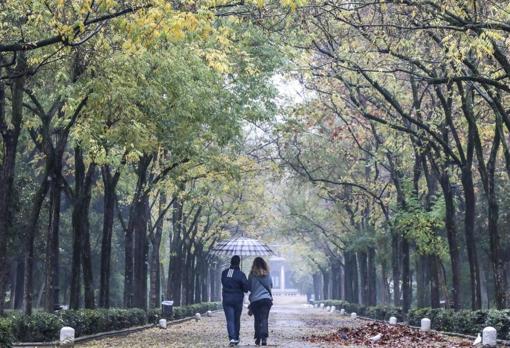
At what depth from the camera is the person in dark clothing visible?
634 inches

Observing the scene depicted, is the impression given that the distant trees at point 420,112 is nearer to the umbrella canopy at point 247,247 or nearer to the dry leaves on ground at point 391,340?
the dry leaves on ground at point 391,340

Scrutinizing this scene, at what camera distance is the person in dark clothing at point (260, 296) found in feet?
52.9

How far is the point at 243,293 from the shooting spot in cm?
1602

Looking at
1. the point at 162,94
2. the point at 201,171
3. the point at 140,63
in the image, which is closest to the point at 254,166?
the point at 201,171

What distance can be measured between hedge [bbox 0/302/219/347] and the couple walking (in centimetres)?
385

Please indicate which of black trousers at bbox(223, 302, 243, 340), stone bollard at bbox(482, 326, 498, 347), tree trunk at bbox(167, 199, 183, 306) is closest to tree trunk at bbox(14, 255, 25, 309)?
tree trunk at bbox(167, 199, 183, 306)

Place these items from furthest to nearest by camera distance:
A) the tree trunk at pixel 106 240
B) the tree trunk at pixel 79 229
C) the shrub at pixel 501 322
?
1. the tree trunk at pixel 106 240
2. the tree trunk at pixel 79 229
3. the shrub at pixel 501 322

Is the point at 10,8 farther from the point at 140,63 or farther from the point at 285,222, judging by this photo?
the point at 285,222

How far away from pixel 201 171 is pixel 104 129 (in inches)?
497

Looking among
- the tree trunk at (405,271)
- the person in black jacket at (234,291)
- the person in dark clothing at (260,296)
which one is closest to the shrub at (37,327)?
the person in black jacket at (234,291)

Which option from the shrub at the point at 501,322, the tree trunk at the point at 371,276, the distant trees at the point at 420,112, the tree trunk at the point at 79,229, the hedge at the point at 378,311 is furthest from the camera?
the tree trunk at the point at 371,276

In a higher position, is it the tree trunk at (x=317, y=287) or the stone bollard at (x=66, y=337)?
the tree trunk at (x=317, y=287)

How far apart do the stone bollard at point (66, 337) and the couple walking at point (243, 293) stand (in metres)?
3.16

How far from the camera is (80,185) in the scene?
21.2 metres
